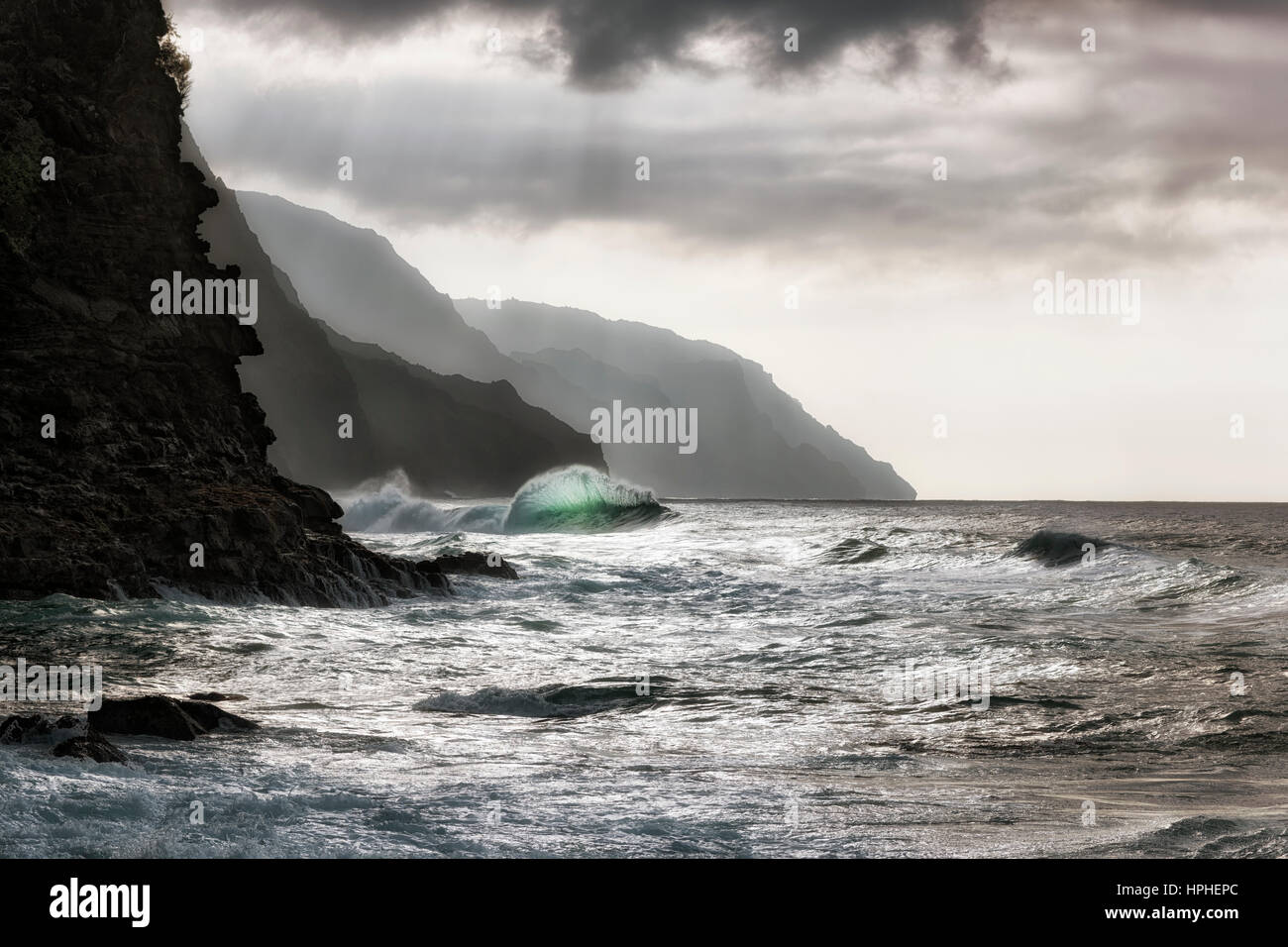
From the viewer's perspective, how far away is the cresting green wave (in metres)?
58.8

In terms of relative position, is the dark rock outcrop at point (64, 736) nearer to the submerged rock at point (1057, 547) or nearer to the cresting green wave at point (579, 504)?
the submerged rock at point (1057, 547)

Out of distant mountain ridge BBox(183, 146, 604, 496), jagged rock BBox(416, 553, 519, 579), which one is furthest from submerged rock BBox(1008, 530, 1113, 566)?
distant mountain ridge BBox(183, 146, 604, 496)

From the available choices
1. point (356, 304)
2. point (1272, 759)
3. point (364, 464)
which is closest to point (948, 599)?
point (1272, 759)

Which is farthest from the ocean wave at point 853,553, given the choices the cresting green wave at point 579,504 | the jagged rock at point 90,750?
the jagged rock at point 90,750

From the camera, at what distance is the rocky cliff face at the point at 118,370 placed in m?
20.5

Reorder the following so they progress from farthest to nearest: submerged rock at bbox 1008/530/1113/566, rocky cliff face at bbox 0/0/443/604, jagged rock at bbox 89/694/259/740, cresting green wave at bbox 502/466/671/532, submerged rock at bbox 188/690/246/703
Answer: cresting green wave at bbox 502/466/671/532 → submerged rock at bbox 1008/530/1113/566 → rocky cliff face at bbox 0/0/443/604 → submerged rock at bbox 188/690/246/703 → jagged rock at bbox 89/694/259/740

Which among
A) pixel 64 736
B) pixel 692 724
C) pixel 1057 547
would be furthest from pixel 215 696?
pixel 1057 547

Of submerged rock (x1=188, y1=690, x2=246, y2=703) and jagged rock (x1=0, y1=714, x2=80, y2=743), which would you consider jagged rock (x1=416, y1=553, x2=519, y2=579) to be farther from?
jagged rock (x1=0, y1=714, x2=80, y2=743)

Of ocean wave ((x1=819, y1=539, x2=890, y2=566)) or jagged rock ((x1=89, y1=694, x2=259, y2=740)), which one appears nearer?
jagged rock ((x1=89, y1=694, x2=259, y2=740))

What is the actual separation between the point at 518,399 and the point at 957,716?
132780 mm

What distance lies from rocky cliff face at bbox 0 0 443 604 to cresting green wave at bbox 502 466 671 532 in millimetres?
31530

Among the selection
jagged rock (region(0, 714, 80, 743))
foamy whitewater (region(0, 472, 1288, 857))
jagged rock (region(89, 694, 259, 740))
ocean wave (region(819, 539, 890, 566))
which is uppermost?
jagged rock (region(0, 714, 80, 743))
